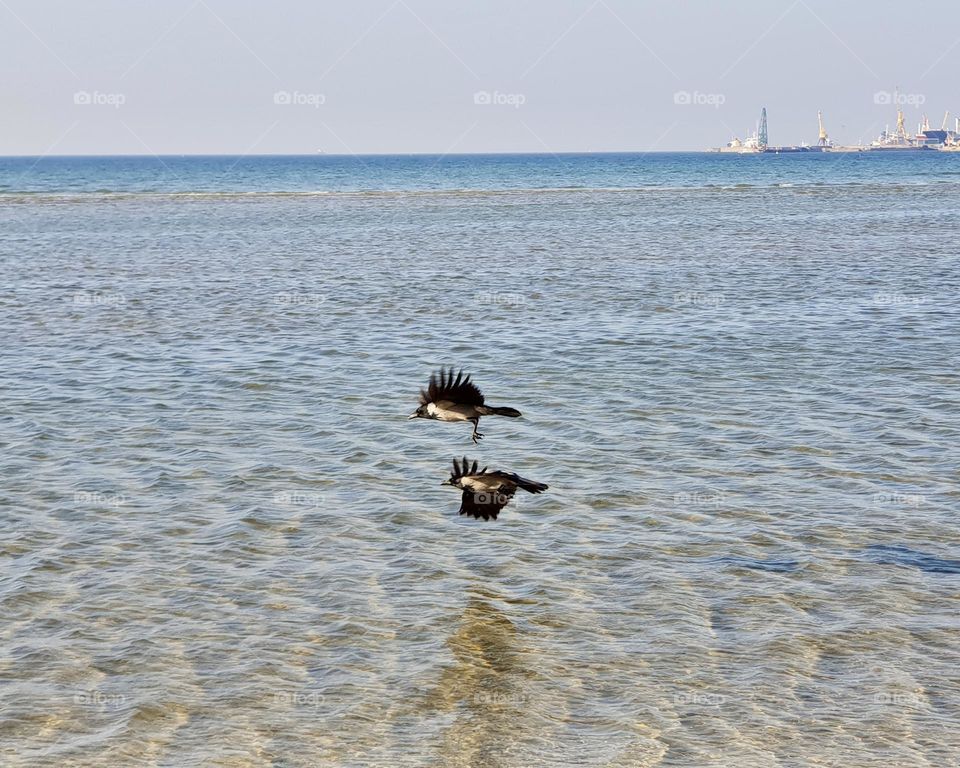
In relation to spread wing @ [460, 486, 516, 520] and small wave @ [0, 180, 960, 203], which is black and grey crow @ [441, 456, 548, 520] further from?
small wave @ [0, 180, 960, 203]

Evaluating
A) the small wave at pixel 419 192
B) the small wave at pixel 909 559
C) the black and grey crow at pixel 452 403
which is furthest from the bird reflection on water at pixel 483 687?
the small wave at pixel 419 192

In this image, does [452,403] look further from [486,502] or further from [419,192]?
[419,192]

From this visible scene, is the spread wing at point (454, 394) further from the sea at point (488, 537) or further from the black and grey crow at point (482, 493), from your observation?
the sea at point (488, 537)

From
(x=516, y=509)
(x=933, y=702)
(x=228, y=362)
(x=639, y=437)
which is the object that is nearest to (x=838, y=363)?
(x=639, y=437)

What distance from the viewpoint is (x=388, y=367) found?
21312 millimetres

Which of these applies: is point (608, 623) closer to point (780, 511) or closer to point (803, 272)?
point (780, 511)

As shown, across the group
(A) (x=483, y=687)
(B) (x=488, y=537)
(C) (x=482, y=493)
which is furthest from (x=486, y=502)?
(B) (x=488, y=537)

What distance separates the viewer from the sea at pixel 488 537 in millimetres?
8352

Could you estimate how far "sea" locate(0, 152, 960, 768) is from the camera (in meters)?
8.35

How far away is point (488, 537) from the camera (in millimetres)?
12281

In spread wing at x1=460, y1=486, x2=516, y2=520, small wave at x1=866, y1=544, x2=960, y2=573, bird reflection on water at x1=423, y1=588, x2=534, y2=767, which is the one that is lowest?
bird reflection on water at x1=423, y1=588, x2=534, y2=767

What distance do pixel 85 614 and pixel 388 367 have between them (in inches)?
451

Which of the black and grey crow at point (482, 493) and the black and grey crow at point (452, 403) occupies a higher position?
the black and grey crow at point (452, 403)

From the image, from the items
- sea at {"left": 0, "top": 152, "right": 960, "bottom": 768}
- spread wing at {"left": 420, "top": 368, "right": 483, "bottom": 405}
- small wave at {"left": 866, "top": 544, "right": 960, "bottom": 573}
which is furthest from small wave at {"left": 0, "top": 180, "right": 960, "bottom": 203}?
spread wing at {"left": 420, "top": 368, "right": 483, "bottom": 405}
